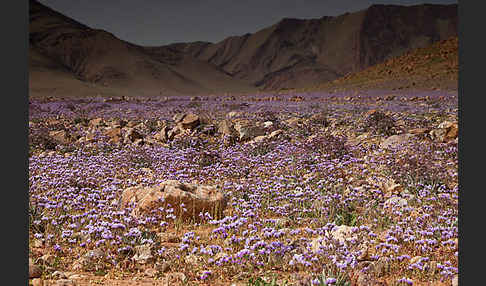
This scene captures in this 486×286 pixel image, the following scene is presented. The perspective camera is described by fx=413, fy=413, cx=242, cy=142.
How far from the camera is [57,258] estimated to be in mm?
3656

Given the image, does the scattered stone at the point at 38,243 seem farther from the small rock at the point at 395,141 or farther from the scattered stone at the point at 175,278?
the small rock at the point at 395,141

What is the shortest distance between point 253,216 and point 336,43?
165238mm

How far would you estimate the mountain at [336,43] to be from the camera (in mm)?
149387

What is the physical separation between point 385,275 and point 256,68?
545 feet

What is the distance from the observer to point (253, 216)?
15.6 feet

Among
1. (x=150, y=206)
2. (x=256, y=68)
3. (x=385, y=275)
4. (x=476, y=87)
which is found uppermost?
(x=256, y=68)

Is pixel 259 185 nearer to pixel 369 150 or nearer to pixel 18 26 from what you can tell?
pixel 369 150

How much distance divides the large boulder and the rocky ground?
15 millimetres

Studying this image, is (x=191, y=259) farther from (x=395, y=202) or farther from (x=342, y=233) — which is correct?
(x=395, y=202)

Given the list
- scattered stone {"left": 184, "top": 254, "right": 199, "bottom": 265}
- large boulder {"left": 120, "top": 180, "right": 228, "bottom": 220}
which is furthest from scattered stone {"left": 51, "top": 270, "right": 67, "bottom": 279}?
large boulder {"left": 120, "top": 180, "right": 228, "bottom": 220}

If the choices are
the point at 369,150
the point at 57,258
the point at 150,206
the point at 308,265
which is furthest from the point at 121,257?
the point at 369,150

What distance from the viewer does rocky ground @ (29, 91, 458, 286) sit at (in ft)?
11.0

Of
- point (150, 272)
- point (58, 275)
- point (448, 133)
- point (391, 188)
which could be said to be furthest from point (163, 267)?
point (448, 133)

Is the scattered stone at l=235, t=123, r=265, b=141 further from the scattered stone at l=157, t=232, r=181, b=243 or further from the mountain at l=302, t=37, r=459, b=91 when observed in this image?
the mountain at l=302, t=37, r=459, b=91
